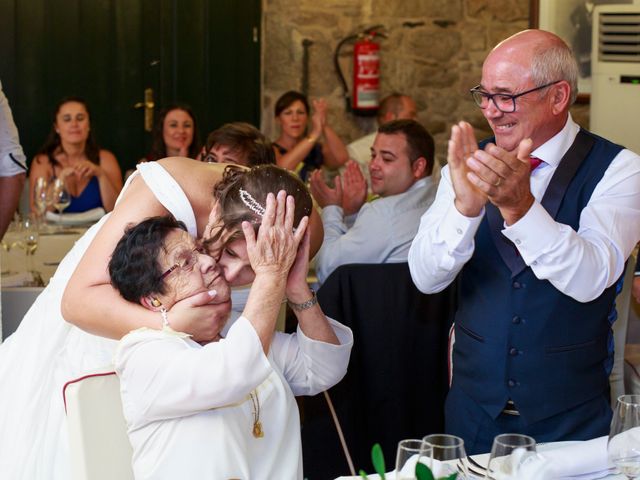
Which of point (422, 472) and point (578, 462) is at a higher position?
point (422, 472)

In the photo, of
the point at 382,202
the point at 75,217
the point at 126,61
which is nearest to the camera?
the point at 382,202

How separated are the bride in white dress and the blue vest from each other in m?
0.62

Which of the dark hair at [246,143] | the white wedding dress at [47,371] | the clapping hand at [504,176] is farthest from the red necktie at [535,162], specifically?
the dark hair at [246,143]

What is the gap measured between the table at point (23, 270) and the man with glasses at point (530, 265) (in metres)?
1.73

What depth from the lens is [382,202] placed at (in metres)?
4.14

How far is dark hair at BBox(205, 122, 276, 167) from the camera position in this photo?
146 inches

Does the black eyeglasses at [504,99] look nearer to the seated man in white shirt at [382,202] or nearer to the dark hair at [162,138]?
the seated man in white shirt at [382,202]

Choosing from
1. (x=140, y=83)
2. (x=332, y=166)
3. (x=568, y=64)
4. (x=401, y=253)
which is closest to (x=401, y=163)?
(x=401, y=253)

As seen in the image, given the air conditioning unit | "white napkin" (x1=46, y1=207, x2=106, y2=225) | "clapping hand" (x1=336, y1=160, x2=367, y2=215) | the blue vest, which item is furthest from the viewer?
the air conditioning unit

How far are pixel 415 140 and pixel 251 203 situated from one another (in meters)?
2.24

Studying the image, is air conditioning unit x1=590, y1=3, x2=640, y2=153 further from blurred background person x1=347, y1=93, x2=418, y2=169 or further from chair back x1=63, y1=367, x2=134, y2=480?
chair back x1=63, y1=367, x2=134, y2=480

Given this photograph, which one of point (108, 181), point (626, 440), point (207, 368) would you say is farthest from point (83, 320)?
point (108, 181)

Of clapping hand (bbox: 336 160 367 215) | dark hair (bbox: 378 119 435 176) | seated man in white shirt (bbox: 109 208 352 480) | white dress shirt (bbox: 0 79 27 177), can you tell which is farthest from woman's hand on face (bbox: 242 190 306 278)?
white dress shirt (bbox: 0 79 27 177)

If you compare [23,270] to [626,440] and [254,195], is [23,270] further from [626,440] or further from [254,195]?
[626,440]
